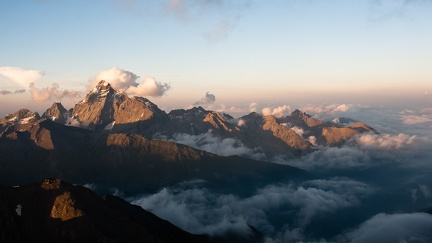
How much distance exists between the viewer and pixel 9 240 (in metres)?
188

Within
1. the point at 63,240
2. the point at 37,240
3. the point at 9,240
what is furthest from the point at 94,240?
the point at 9,240

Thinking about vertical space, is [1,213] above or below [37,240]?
above

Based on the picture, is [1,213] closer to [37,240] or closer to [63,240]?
[37,240]

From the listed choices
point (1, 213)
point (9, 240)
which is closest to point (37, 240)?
point (9, 240)

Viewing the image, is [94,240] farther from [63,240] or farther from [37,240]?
[37,240]

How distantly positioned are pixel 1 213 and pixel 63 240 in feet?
124

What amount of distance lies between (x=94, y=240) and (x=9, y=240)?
42.6 metres

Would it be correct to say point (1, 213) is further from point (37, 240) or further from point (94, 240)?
point (94, 240)

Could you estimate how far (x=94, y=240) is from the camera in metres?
200

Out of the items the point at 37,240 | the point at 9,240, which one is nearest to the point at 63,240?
the point at 37,240

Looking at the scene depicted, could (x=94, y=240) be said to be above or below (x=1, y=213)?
below

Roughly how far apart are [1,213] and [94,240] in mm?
53433

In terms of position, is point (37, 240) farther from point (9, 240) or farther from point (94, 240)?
point (94, 240)

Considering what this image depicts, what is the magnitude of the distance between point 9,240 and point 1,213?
18621 mm
